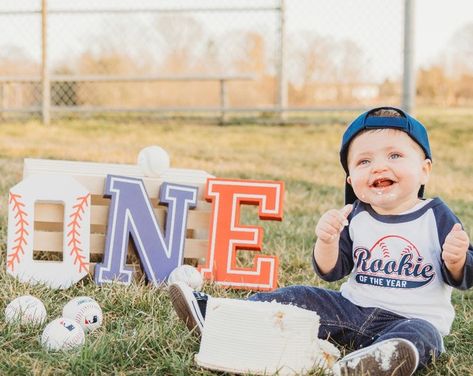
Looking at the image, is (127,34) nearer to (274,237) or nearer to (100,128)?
(100,128)

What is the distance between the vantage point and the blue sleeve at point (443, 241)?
198 cm

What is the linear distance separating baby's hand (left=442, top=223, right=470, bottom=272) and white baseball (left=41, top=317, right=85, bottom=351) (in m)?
1.04

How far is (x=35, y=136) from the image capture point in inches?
299

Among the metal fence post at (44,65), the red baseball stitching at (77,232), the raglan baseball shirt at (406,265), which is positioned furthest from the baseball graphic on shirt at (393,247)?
the metal fence post at (44,65)

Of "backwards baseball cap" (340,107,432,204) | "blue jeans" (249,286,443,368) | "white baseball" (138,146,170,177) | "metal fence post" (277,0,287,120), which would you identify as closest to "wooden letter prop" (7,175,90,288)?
"white baseball" (138,146,170,177)

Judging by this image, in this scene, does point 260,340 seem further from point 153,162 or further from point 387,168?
point 153,162

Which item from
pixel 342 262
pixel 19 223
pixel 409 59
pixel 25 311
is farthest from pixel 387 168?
pixel 409 59

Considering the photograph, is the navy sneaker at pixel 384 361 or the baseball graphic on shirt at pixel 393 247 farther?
the baseball graphic on shirt at pixel 393 247

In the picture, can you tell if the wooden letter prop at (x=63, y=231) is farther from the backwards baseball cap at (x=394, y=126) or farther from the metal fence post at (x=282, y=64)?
the metal fence post at (x=282, y=64)

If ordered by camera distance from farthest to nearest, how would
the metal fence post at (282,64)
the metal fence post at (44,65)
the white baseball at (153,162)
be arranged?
the metal fence post at (44,65), the metal fence post at (282,64), the white baseball at (153,162)

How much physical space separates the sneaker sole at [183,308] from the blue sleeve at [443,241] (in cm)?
73

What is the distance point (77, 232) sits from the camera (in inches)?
105

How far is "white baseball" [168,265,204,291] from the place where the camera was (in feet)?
8.29

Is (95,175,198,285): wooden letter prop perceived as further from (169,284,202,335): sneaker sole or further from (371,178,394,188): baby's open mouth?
(371,178,394,188): baby's open mouth
